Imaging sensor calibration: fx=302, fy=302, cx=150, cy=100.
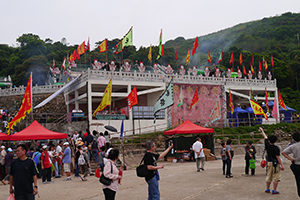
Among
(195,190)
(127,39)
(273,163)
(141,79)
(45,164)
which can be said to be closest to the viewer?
(273,163)

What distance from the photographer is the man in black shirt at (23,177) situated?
206 inches

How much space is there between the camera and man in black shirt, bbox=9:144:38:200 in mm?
5238

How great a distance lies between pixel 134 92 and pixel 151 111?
7.68 metres

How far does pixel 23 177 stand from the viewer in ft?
17.3

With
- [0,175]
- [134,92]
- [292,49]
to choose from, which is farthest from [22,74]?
[292,49]

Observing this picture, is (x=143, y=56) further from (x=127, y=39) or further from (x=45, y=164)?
(x=45, y=164)

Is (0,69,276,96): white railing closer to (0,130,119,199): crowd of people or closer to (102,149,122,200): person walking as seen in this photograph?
(0,130,119,199): crowd of people

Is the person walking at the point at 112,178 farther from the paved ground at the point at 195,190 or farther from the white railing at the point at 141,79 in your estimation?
the white railing at the point at 141,79

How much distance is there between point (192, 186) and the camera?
915 cm

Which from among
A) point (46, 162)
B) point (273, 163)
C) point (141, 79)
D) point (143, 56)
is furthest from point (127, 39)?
point (143, 56)

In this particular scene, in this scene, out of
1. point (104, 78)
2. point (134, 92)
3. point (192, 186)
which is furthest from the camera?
point (104, 78)

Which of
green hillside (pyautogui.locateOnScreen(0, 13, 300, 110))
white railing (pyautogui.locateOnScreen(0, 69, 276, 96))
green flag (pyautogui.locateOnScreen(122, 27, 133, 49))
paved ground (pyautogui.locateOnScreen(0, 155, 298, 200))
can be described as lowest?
paved ground (pyautogui.locateOnScreen(0, 155, 298, 200))

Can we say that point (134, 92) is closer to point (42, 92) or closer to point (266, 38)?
point (42, 92)

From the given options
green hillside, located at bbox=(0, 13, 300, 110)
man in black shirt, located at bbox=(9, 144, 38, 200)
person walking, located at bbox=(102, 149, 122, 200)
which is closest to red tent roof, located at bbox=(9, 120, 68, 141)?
man in black shirt, located at bbox=(9, 144, 38, 200)
